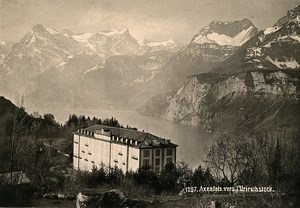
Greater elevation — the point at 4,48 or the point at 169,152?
the point at 4,48

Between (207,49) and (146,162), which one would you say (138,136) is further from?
(207,49)

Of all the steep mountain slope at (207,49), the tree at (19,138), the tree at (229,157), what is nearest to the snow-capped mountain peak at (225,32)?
the steep mountain slope at (207,49)

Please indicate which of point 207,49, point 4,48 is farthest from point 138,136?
point 4,48

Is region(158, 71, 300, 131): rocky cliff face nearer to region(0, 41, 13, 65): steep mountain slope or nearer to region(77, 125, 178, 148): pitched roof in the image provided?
region(77, 125, 178, 148): pitched roof

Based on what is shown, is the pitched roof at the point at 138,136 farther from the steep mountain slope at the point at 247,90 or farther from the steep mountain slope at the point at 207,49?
the steep mountain slope at the point at 207,49

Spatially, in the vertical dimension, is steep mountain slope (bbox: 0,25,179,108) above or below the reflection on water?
above

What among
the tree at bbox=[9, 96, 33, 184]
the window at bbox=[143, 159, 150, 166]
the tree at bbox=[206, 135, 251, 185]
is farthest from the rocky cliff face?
the tree at bbox=[9, 96, 33, 184]

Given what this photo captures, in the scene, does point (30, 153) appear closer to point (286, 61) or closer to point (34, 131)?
point (34, 131)
